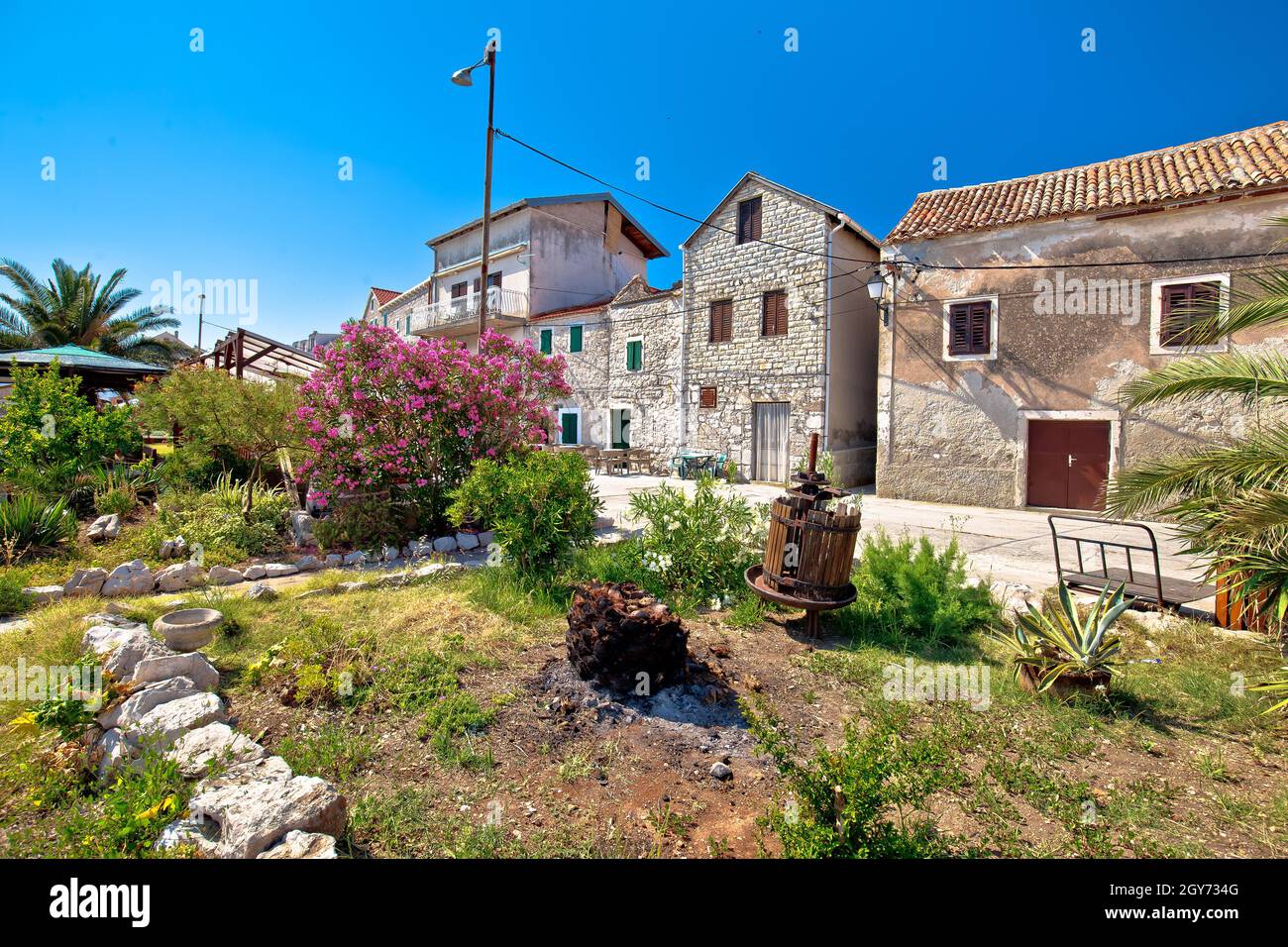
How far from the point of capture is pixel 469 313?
2767 cm

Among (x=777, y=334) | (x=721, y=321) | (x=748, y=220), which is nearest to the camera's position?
(x=777, y=334)

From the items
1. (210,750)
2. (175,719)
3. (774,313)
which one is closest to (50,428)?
(175,719)

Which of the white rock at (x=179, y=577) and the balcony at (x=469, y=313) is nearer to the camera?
the white rock at (x=179, y=577)

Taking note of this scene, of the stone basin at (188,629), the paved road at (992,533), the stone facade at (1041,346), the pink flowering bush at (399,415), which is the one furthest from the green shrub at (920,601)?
the stone facade at (1041,346)

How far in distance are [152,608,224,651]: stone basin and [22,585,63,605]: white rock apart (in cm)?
233

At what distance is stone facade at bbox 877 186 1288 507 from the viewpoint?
11.5 metres

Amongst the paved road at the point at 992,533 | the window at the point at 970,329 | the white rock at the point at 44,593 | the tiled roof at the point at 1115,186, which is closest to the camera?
the white rock at the point at 44,593

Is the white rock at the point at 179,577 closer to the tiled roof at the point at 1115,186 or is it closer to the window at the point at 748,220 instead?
the tiled roof at the point at 1115,186

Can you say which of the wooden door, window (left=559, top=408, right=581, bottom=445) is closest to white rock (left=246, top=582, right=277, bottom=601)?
the wooden door

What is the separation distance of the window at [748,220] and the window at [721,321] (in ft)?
6.63

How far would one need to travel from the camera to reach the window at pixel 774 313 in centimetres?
1828

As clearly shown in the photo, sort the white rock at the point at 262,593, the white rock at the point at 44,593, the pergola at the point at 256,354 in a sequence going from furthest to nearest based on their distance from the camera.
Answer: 1. the pergola at the point at 256,354
2. the white rock at the point at 262,593
3. the white rock at the point at 44,593

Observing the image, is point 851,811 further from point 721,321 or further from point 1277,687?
point 721,321

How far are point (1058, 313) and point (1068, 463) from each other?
Result: 10.8ft
